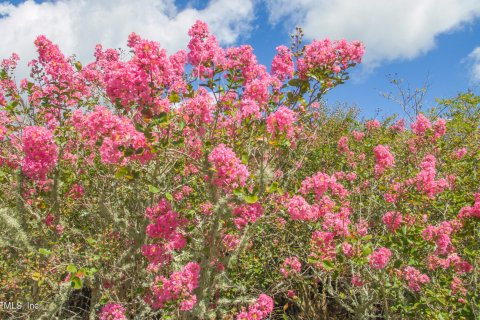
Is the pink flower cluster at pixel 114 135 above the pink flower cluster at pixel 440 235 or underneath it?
above

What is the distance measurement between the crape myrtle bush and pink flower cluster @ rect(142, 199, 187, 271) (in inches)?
0.7

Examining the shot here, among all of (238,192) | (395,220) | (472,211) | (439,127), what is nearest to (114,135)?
(238,192)

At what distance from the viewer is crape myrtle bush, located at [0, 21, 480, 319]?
12.3 ft

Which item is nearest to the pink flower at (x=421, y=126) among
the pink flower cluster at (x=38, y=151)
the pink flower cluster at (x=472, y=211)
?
the pink flower cluster at (x=472, y=211)

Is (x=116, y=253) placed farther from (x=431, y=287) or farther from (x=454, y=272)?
(x=454, y=272)

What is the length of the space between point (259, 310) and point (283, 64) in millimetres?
3234

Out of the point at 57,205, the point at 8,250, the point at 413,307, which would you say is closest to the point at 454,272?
the point at 413,307

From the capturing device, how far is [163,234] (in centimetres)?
432

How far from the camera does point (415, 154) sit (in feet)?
25.0

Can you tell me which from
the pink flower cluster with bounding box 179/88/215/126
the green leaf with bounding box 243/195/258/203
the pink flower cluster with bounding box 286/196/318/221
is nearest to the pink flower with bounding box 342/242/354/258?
the pink flower cluster with bounding box 286/196/318/221

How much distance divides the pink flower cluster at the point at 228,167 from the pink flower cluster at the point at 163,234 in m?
1.01

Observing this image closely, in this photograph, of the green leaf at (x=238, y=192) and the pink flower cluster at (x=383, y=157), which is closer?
the green leaf at (x=238, y=192)

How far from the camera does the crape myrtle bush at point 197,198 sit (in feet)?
12.3

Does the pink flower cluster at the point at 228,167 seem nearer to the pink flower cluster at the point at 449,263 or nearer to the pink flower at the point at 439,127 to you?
the pink flower cluster at the point at 449,263
